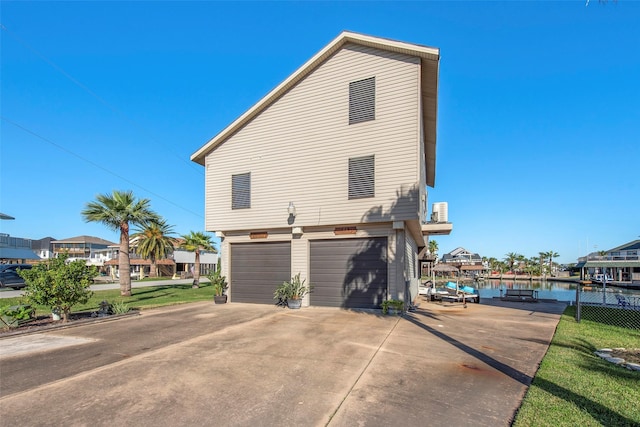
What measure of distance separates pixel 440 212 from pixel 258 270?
31.6 ft

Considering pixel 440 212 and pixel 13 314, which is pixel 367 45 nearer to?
pixel 440 212

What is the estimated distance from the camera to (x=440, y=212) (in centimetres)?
A: 1570

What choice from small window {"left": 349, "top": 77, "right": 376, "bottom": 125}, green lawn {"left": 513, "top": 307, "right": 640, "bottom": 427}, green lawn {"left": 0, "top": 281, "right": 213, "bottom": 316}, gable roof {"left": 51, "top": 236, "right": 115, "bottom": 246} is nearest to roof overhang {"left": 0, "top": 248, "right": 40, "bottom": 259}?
gable roof {"left": 51, "top": 236, "right": 115, "bottom": 246}

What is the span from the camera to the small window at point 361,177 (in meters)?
11.1

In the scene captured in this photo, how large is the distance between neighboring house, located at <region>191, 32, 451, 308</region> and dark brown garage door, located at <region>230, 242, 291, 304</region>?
0.15 ft

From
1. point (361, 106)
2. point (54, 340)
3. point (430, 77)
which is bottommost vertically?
point (54, 340)

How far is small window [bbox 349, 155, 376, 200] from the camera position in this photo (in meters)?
11.1

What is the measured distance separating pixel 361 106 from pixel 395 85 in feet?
4.61

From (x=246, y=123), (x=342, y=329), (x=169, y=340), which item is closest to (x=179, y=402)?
(x=169, y=340)

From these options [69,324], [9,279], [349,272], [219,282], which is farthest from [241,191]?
[9,279]

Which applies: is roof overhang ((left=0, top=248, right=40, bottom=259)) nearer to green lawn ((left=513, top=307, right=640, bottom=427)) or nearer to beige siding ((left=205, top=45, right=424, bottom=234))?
beige siding ((left=205, top=45, right=424, bottom=234))

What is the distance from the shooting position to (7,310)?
845 cm

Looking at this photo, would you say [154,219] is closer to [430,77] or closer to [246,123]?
[246,123]

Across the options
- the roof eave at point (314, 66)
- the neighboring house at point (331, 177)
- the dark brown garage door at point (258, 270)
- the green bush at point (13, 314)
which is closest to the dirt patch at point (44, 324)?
the green bush at point (13, 314)
